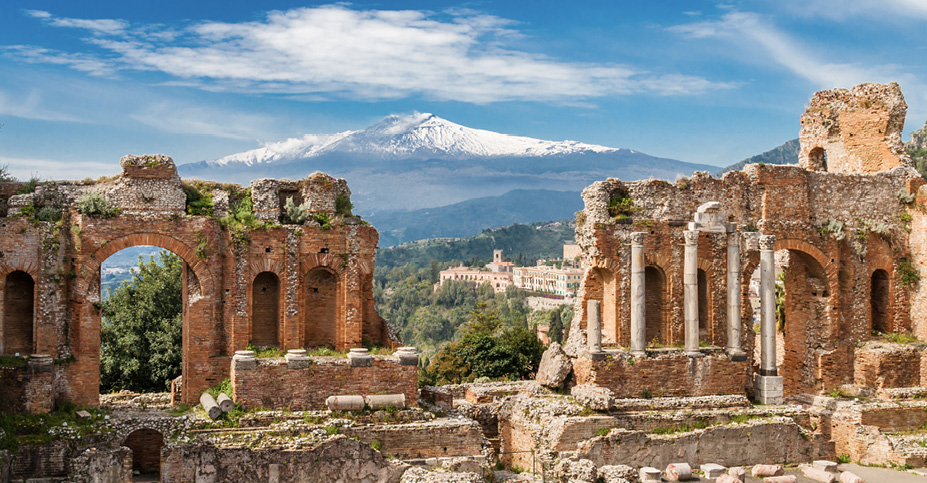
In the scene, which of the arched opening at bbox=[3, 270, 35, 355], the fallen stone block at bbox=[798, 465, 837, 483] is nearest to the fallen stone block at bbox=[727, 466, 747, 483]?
the fallen stone block at bbox=[798, 465, 837, 483]

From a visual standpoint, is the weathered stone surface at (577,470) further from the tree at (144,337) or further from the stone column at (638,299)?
the tree at (144,337)

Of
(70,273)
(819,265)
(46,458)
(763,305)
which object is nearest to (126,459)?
(46,458)

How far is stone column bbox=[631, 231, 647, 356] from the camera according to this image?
2723cm

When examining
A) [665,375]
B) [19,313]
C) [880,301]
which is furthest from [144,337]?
[880,301]

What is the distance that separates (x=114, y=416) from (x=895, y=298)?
25569mm

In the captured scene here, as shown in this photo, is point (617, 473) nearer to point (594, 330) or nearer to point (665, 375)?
point (594, 330)

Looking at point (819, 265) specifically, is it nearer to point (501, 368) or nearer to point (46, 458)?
point (501, 368)

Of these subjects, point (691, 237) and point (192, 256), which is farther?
point (691, 237)

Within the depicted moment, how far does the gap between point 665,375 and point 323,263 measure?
1088 cm

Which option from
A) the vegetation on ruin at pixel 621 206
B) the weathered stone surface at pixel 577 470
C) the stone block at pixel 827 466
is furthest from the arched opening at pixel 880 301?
the weathered stone surface at pixel 577 470

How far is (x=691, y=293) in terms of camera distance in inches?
1091

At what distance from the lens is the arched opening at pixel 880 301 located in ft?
104

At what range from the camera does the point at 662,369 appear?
2742 centimetres

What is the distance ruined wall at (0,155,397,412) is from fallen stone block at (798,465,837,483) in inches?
493
